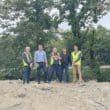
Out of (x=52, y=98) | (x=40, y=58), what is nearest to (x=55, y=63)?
(x=40, y=58)

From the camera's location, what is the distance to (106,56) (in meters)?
37.2

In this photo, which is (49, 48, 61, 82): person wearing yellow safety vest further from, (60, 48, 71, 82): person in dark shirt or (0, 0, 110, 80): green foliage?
(0, 0, 110, 80): green foliage

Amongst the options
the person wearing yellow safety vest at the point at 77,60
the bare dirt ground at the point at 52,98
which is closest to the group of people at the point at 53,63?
the person wearing yellow safety vest at the point at 77,60

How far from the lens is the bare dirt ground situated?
18688mm

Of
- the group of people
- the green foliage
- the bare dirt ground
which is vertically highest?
the green foliage

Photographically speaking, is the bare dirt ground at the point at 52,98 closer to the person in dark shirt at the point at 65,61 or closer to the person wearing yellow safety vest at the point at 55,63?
the person wearing yellow safety vest at the point at 55,63

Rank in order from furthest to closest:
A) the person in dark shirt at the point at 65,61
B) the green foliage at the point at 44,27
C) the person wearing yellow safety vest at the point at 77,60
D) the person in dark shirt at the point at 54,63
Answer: the green foliage at the point at 44,27
the person in dark shirt at the point at 65,61
the person wearing yellow safety vest at the point at 77,60
the person in dark shirt at the point at 54,63

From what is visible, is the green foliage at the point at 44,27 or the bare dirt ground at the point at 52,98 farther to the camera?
the green foliage at the point at 44,27

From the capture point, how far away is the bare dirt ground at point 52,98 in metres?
18.7

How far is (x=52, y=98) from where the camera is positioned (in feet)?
63.6

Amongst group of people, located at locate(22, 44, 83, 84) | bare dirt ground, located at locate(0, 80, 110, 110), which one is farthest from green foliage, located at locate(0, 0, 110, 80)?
bare dirt ground, located at locate(0, 80, 110, 110)

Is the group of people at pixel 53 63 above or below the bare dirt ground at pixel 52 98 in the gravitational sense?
above

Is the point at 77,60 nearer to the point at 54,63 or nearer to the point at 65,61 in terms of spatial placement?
the point at 65,61

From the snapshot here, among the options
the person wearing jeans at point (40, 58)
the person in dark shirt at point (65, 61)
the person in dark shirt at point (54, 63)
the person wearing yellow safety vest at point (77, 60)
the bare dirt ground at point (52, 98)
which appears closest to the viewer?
the bare dirt ground at point (52, 98)
